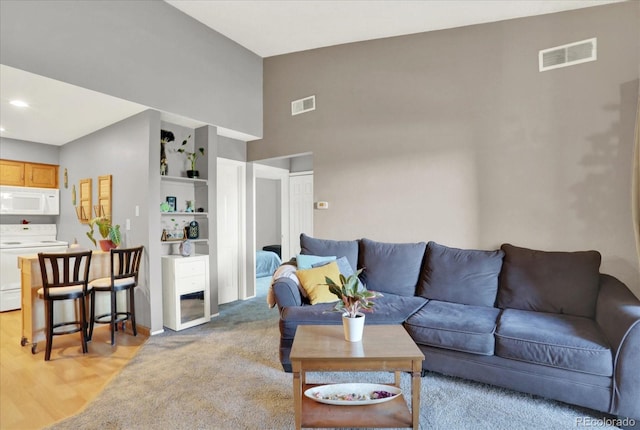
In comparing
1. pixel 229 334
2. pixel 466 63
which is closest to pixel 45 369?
pixel 229 334

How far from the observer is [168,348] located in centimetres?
315

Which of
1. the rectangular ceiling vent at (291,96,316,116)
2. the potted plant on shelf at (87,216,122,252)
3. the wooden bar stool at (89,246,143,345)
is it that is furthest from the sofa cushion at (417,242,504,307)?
the potted plant on shelf at (87,216,122,252)

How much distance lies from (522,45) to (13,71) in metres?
4.37

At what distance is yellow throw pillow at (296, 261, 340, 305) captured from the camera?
114 inches

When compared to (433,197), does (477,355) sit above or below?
below

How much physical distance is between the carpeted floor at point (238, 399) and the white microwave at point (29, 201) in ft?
11.5

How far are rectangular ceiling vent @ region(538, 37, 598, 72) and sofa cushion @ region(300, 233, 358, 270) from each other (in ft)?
8.07

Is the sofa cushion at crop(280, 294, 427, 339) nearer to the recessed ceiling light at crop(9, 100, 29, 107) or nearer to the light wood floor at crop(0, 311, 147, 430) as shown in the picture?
the light wood floor at crop(0, 311, 147, 430)

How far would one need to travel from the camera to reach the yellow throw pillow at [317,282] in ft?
9.48

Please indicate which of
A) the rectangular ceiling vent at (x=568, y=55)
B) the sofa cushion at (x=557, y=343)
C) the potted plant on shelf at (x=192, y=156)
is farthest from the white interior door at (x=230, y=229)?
the rectangular ceiling vent at (x=568, y=55)

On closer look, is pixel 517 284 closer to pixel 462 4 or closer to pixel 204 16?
pixel 462 4

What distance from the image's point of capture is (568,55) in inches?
114

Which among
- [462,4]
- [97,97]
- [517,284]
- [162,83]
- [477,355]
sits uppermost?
[462,4]

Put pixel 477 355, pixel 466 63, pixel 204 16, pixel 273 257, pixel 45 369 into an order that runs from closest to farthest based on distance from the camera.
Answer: pixel 477 355
pixel 45 369
pixel 466 63
pixel 204 16
pixel 273 257
